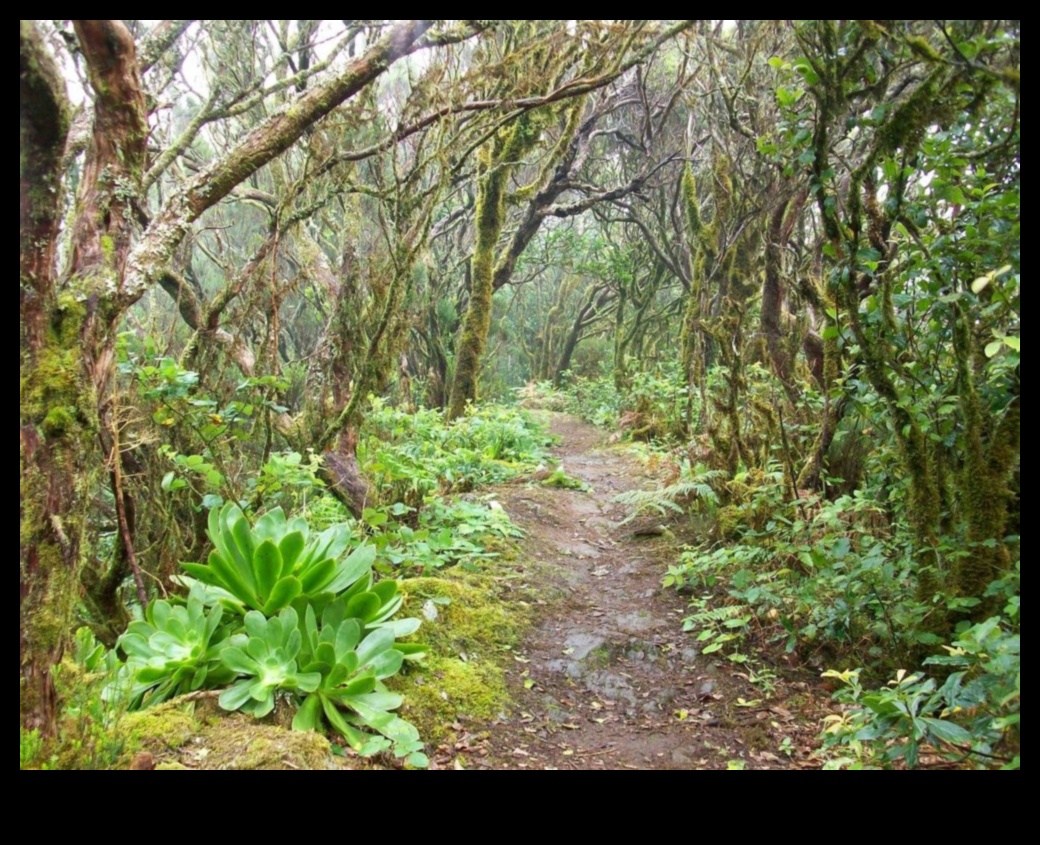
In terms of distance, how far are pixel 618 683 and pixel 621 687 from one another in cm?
4

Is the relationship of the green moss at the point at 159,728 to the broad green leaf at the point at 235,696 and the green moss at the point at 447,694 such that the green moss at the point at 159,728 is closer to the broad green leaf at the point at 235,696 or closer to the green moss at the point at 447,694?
the broad green leaf at the point at 235,696

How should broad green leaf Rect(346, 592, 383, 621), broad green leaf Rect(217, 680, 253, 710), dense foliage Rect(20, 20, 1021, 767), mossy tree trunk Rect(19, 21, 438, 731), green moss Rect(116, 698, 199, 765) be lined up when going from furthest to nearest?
broad green leaf Rect(346, 592, 383, 621) < broad green leaf Rect(217, 680, 253, 710) < green moss Rect(116, 698, 199, 765) < dense foliage Rect(20, 20, 1021, 767) < mossy tree trunk Rect(19, 21, 438, 731)

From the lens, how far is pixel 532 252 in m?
19.0

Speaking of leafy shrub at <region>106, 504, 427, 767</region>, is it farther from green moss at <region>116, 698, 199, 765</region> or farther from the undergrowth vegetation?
green moss at <region>116, 698, 199, 765</region>

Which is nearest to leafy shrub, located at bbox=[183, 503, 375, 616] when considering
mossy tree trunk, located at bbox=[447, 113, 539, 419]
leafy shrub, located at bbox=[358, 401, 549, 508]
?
leafy shrub, located at bbox=[358, 401, 549, 508]

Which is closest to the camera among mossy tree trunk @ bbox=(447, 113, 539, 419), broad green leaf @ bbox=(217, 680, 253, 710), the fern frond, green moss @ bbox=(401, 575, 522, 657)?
broad green leaf @ bbox=(217, 680, 253, 710)

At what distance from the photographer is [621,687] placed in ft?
11.2

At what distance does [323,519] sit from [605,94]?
9471mm

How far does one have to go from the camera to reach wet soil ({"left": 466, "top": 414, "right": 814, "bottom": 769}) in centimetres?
281

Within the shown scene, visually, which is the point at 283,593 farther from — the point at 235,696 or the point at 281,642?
the point at 235,696

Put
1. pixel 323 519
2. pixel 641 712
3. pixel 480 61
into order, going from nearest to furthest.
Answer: pixel 641 712
pixel 323 519
pixel 480 61
